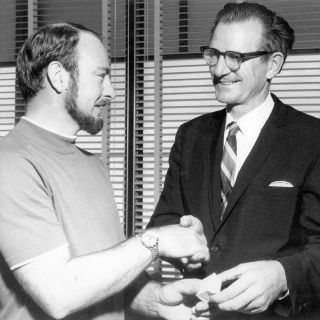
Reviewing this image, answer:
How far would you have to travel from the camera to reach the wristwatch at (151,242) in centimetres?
133

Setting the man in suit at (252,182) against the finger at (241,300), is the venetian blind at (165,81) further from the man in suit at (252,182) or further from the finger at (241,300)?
the finger at (241,300)

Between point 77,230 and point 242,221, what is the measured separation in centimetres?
48

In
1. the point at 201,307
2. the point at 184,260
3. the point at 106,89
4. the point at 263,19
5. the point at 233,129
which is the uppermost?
the point at 263,19

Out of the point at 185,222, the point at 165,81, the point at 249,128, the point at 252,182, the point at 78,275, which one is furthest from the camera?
the point at 165,81

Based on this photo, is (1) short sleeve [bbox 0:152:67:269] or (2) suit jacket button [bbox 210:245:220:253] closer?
(1) short sleeve [bbox 0:152:67:269]

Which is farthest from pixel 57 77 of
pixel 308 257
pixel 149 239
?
pixel 308 257

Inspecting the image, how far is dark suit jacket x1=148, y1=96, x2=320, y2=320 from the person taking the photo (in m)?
1.53

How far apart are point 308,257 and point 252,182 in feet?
0.86

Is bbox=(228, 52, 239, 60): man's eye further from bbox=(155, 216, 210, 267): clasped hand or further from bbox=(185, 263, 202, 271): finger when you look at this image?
bbox=(185, 263, 202, 271): finger

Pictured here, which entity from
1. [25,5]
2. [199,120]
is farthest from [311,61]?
[25,5]

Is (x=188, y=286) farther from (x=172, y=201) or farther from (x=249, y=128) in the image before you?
(x=249, y=128)

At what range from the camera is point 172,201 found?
1.75 metres

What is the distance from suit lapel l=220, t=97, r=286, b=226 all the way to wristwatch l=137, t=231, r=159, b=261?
1.03ft

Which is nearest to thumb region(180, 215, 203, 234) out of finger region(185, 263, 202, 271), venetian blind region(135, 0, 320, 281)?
finger region(185, 263, 202, 271)
